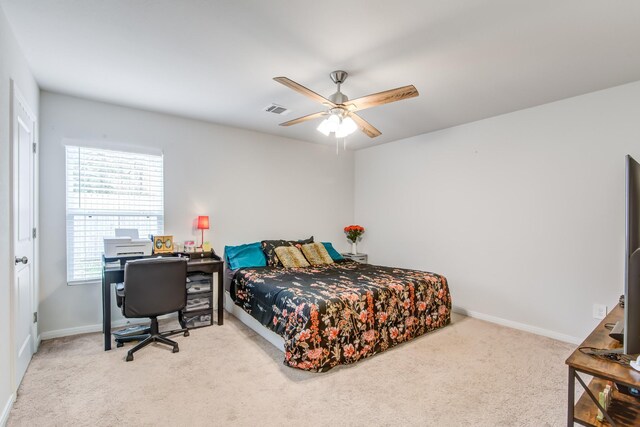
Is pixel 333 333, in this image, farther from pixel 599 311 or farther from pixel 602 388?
pixel 599 311

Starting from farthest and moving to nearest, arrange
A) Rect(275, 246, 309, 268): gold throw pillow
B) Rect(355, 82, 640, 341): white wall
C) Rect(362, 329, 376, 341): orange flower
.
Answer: Rect(275, 246, 309, 268): gold throw pillow, Rect(355, 82, 640, 341): white wall, Rect(362, 329, 376, 341): orange flower

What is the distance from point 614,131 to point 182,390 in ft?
14.6

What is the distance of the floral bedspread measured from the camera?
2.51 m

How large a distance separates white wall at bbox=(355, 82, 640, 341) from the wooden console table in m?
1.98

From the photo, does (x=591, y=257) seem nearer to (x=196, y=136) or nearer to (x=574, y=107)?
(x=574, y=107)

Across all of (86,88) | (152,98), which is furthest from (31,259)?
(152,98)

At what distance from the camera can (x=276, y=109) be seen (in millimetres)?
3596

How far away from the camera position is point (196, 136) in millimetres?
4078

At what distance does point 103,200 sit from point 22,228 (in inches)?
40.7

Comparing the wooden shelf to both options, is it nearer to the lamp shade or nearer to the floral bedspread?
the floral bedspread

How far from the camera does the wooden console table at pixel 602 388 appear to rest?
1.22 metres

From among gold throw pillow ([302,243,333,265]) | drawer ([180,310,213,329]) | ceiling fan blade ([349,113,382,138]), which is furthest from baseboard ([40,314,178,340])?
ceiling fan blade ([349,113,382,138])

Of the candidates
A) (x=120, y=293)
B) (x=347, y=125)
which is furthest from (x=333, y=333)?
(x=120, y=293)

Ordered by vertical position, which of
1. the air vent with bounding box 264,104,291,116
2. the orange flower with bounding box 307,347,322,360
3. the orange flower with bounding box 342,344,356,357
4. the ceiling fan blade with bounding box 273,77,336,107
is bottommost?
the orange flower with bounding box 342,344,356,357
